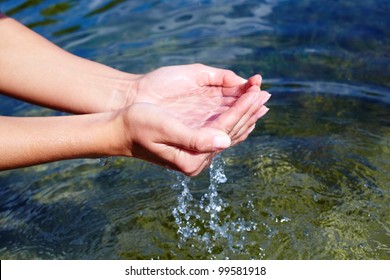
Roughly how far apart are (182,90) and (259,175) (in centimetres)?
95

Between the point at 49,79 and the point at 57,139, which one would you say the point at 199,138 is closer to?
the point at 57,139

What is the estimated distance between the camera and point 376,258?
3322 mm

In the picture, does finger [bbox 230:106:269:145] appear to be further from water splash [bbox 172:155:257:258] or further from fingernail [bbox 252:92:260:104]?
water splash [bbox 172:155:257:258]

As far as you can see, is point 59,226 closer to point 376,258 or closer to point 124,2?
point 376,258

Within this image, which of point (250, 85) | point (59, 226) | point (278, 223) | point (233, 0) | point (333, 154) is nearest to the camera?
point (250, 85)

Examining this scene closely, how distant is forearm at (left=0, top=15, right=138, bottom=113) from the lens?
11.2 feet

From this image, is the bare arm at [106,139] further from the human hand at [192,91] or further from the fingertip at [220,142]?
the human hand at [192,91]

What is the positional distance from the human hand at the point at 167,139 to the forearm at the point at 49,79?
59 cm

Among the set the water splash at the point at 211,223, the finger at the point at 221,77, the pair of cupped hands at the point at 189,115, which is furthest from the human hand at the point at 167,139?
the water splash at the point at 211,223

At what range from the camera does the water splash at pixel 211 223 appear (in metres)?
3.57

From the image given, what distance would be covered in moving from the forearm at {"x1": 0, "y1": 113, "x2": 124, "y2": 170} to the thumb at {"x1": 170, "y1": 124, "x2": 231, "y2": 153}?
1.22 ft

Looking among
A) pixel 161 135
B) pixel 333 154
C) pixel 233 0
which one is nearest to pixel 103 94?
pixel 161 135

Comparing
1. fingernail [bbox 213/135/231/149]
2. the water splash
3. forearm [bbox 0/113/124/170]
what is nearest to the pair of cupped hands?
fingernail [bbox 213/135/231/149]

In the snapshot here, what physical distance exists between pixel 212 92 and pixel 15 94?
3.67ft
